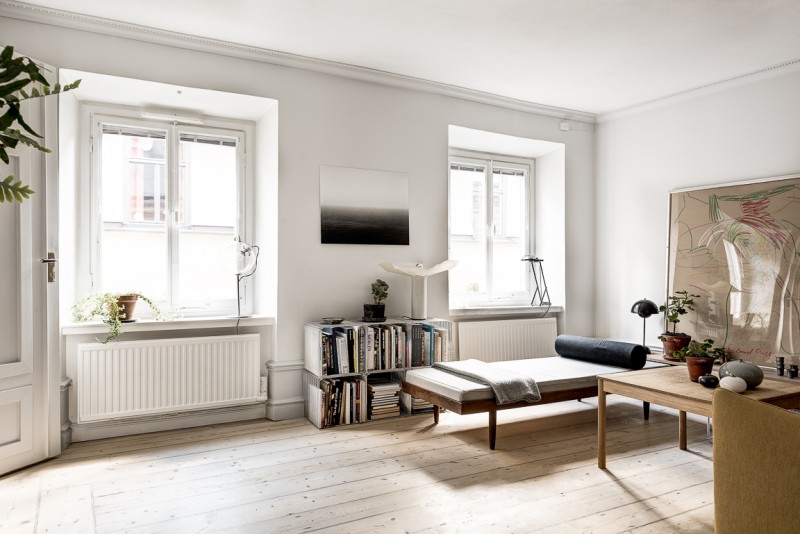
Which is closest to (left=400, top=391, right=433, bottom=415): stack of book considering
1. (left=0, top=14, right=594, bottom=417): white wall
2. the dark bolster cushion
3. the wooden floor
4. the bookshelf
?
the bookshelf

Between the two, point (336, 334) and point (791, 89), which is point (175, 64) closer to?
point (336, 334)

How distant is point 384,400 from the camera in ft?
13.8

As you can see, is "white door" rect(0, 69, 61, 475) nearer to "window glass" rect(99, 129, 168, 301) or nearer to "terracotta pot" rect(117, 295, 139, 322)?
"terracotta pot" rect(117, 295, 139, 322)

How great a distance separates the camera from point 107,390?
12.1ft

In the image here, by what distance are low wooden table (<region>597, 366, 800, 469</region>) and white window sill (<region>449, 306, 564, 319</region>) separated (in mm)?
1959

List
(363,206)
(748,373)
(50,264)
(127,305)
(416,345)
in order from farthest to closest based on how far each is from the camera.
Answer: (363,206)
(416,345)
(127,305)
(50,264)
(748,373)

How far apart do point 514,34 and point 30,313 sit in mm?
3731

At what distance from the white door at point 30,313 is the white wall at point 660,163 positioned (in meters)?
5.11

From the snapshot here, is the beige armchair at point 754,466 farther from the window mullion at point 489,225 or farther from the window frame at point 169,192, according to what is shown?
the window mullion at point 489,225

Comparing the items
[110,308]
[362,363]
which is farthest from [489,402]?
[110,308]

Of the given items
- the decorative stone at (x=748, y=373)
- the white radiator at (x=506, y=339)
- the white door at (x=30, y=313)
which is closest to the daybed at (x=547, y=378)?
the white radiator at (x=506, y=339)

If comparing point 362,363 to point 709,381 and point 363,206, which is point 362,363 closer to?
point 363,206

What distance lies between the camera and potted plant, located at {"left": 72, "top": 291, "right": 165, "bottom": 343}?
3668 mm

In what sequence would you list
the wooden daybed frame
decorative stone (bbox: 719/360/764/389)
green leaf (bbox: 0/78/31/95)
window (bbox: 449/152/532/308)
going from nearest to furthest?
green leaf (bbox: 0/78/31/95) → decorative stone (bbox: 719/360/764/389) → the wooden daybed frame → window (bbox: 449/152/532/308)
